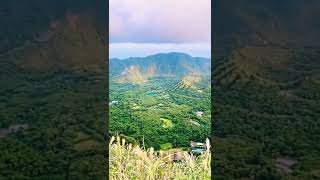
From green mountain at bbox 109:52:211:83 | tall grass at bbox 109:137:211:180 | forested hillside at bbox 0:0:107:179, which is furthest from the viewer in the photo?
green mountain at bbox 109:52:211:83

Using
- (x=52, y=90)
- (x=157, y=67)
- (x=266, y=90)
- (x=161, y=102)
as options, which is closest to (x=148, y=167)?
(x=52, y=90)

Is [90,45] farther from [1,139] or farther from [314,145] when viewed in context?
[314,145]

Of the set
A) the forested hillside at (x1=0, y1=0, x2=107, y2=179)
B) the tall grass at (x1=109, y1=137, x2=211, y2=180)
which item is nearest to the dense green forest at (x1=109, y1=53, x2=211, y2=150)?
the tall grass at (x1=109, y1=137, x2=211, y2=180)

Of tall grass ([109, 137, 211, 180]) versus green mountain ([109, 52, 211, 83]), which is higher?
green mountain ([109, 52, 211, 83])

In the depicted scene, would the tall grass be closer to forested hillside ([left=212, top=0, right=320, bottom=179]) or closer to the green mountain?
forested hillside ([left=212, top=0, right=320, bottom=179])

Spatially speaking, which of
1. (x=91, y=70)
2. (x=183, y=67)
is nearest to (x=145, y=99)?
(x=183, y=67)

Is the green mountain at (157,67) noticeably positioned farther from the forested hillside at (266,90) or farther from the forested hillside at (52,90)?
the forested hillside at (52,90)

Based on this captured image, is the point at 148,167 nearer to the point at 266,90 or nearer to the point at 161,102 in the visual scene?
the point at 266,90
